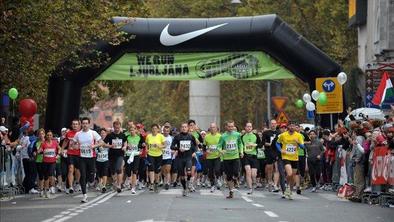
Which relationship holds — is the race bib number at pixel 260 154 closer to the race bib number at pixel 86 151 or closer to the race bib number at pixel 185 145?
the race bib number at pixel 185 145

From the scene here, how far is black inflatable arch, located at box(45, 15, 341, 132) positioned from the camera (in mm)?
33469

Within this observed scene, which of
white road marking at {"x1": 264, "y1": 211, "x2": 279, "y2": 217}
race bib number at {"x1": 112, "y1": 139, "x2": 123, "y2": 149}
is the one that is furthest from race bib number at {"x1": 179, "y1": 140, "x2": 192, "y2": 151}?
white road marking at {"x1": 264, "y1": 211, "x2": 279, "y2": 217}

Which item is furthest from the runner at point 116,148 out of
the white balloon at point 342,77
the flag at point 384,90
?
the flag at point 384,90

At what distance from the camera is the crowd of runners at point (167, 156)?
2700 centimetres

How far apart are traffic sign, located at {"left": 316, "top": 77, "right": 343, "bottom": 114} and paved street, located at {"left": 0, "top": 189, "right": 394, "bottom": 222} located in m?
5.59

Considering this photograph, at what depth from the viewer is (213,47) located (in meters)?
34.2

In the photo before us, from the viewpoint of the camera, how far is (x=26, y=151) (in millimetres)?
31328

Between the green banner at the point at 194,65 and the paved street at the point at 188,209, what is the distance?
7.24 meters

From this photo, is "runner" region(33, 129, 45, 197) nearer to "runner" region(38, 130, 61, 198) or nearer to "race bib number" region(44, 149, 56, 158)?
"runner" region(38, 130, 61, 198)

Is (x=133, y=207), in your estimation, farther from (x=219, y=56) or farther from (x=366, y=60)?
(x=366, y=60)

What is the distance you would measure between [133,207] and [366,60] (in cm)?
3429

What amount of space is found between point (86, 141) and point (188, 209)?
Answer: 553 centimetres

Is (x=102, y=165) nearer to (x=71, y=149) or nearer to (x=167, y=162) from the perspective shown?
(x=167, y=162)

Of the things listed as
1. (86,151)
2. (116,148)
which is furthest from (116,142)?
(86,151)
